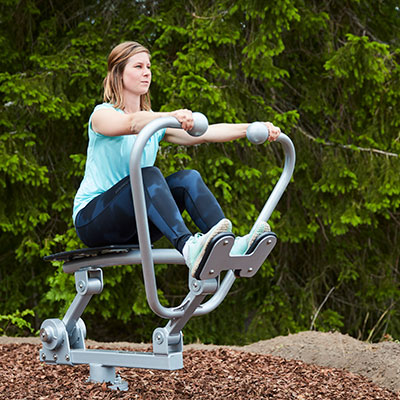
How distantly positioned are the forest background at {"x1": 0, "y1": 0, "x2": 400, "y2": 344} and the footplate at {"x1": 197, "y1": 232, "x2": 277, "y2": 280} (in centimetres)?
290

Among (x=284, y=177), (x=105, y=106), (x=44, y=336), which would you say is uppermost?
(x=105, y=106)

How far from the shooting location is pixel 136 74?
9.20ft

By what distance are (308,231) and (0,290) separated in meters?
2.86

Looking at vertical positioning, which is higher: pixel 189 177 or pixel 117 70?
pixel 117 70

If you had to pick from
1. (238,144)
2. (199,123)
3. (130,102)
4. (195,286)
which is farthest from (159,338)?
(238,144)

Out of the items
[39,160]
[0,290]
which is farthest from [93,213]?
[0,290]

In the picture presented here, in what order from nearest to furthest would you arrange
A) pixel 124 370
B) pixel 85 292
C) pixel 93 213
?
pixel 93 213, pixel 85 292, pixel 124 370

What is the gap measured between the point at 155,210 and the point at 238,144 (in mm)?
4023

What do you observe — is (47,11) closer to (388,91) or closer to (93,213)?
(388,91)

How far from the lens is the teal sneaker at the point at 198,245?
224 centimetres

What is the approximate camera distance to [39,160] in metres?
6.23

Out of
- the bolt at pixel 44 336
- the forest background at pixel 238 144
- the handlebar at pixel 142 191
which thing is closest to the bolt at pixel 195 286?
the handlebar at pixel 142 191

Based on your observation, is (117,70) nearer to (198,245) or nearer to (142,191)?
(142,191)

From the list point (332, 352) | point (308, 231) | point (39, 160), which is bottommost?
point (332, 352)
